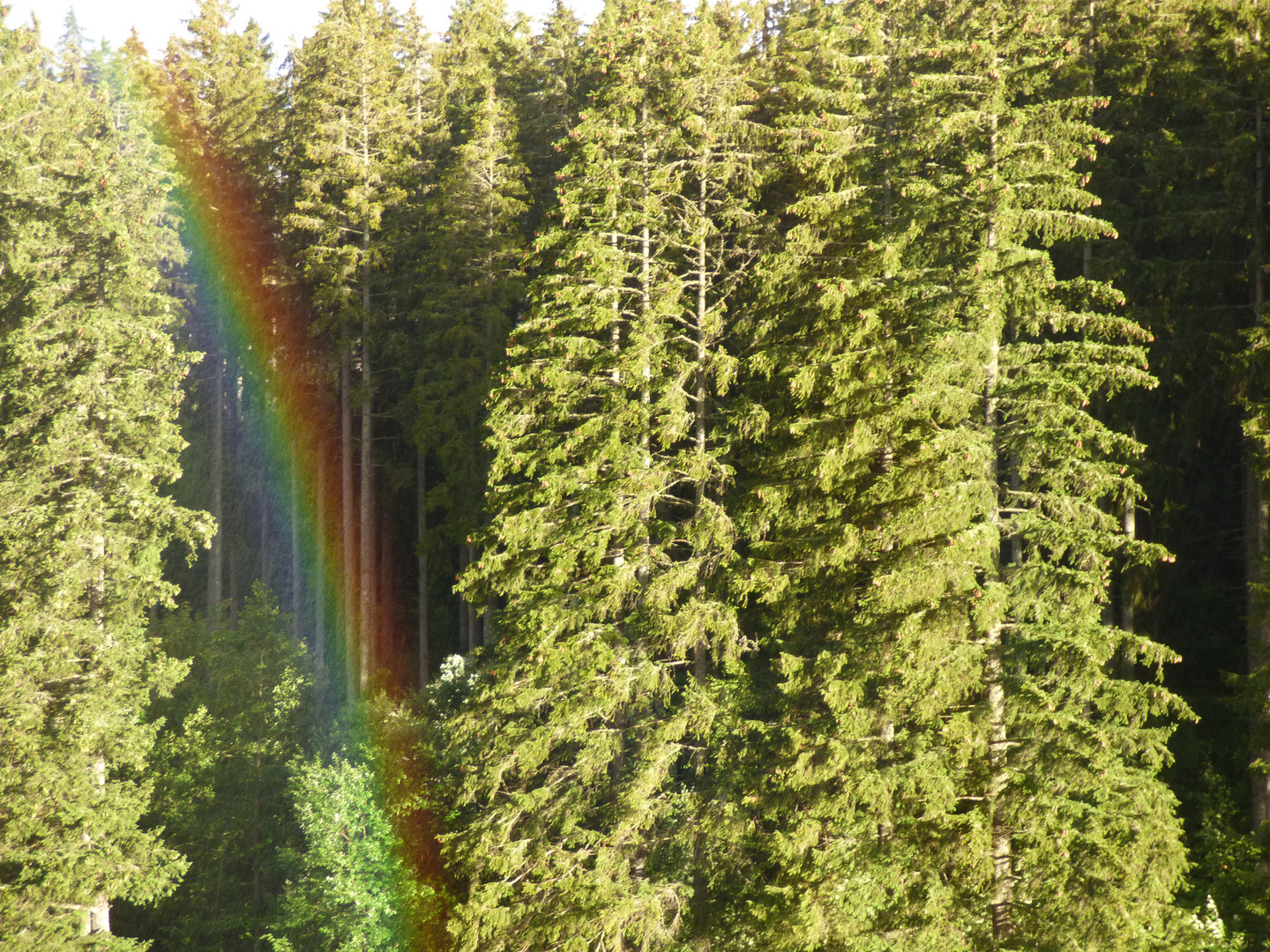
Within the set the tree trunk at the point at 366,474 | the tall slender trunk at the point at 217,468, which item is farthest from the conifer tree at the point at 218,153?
the tree trunk at the point at 366,474

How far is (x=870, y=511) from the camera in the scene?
13.9 metres

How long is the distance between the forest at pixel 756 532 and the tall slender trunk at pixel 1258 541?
159 millimetres

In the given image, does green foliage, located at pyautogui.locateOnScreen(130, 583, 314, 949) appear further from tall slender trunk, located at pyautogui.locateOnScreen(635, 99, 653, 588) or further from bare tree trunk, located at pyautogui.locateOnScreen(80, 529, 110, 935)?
tall slender trunk, located at pyautogui.locateOnScreen(635, 99, 653, 588)

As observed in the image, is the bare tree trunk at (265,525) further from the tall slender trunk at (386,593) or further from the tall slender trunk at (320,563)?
the tall slender trunk at (386,593)

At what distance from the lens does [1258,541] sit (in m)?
16.9

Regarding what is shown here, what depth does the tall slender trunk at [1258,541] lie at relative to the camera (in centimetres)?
Result: 1422

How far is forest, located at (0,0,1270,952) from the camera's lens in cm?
1269

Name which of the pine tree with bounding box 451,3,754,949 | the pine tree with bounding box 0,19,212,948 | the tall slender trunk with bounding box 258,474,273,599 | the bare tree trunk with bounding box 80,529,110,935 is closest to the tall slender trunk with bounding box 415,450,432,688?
the pine tree with bounding box 0,19,212,948

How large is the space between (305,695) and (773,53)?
19680 mm

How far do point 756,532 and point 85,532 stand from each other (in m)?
12.0

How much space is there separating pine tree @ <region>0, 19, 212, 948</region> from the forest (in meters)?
0.08

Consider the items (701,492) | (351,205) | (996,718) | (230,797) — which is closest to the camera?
(996,718)

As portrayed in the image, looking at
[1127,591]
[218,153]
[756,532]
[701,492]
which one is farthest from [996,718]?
[218,153]

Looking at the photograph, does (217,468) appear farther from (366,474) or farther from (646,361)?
(646,361)
